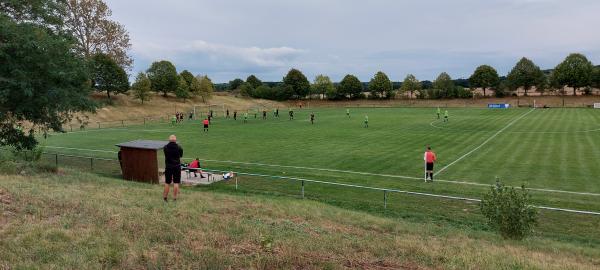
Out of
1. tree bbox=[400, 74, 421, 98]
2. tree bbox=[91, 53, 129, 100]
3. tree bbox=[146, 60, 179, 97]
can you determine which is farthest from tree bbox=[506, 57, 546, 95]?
tree bbox=[91, 53, 129, 100]

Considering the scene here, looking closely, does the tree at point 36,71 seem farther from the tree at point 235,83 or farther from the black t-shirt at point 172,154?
the tree at point 235,83

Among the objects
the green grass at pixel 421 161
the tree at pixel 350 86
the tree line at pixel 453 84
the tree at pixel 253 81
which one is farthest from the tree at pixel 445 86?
the green grass at pixel 421 161

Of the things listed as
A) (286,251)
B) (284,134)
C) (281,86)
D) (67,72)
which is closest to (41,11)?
(67,72)

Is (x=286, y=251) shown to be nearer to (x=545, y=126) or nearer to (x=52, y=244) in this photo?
(x=52, y=244)

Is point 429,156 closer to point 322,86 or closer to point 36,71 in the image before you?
point 36,71

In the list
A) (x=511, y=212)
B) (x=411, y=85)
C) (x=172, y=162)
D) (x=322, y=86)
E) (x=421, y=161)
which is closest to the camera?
(x=511, y=212)

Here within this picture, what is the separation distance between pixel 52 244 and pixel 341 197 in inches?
501

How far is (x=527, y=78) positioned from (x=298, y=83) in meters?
59.4

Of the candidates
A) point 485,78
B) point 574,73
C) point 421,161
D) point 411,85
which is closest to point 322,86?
point 411,85

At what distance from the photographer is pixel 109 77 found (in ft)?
287

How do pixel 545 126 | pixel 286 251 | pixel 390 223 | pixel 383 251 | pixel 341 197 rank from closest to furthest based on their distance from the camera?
pixel 286 251 < pixel 383 251 < pixel 390 223 < pixel 341 197 < pixel 545 126

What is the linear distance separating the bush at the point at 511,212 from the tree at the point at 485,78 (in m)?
116

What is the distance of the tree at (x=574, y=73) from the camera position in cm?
10519

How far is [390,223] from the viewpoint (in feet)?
42.4
